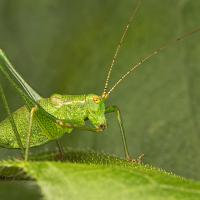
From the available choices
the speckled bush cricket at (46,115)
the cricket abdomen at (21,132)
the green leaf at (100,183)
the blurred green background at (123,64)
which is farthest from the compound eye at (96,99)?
the green leaf at (100,183)

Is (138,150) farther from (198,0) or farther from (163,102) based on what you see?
(198,0)

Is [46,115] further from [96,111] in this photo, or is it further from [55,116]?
[96,111]

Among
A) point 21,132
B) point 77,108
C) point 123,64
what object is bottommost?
point 21,132

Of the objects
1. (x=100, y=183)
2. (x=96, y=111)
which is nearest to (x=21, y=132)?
(x=96, y=111)

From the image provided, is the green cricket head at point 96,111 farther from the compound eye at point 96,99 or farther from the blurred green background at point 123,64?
the blurred green background at point 123,64

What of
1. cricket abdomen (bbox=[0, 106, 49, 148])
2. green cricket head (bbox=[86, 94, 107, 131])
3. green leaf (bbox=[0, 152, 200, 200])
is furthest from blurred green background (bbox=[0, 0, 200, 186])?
green leaf (bbox=[0, 152, 200, 200])

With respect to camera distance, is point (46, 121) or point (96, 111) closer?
point (46, 121)

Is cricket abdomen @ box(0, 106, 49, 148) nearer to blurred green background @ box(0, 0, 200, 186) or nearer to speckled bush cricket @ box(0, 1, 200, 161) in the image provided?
speckled bush cricket @ box(0, 1, 200, 161)

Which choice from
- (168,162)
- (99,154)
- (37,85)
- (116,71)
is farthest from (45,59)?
(99,154)
